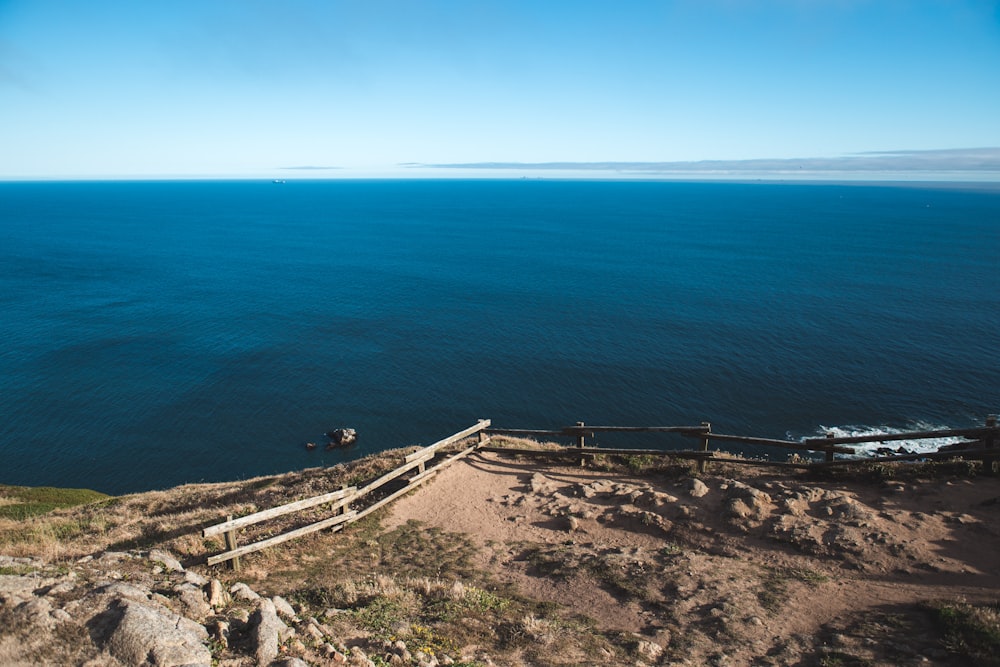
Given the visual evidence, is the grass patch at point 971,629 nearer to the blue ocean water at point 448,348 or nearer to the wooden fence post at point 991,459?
the wooden fence post at point 991,459

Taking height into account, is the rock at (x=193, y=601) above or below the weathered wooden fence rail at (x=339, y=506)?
above

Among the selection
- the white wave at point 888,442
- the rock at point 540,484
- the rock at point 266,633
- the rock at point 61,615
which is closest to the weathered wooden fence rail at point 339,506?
the rock at point 540,484

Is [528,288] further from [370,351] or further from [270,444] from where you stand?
[270,444]

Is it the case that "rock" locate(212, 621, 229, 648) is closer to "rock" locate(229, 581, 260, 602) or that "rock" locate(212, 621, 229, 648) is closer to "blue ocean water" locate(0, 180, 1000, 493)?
"rock" locate(229, 581, 260, 602)

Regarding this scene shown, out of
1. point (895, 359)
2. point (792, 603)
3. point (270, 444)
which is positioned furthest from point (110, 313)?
point (895, 359)

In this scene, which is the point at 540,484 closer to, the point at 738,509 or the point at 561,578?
the point at 561,578
